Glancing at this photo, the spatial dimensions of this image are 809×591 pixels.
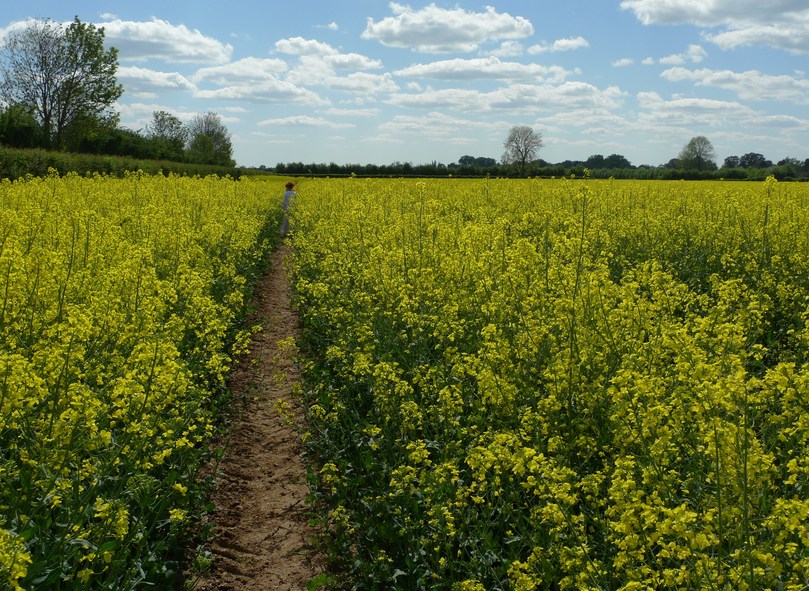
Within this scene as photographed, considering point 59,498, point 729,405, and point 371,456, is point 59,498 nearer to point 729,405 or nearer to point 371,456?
point 371,456

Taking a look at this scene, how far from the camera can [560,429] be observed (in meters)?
4.91

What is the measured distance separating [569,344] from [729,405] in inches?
87.5

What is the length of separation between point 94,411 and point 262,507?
8.84ft

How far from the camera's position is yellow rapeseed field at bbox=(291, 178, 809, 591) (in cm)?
325

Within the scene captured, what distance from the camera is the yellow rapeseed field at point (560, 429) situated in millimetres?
3252

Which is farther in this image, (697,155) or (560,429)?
(697,155)

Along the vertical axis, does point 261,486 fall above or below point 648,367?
below

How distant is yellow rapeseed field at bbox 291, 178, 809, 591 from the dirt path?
0.93 ft

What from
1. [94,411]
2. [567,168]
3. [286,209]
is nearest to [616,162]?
[567,168]

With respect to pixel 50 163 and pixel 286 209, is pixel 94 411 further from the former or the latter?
pixel 50 163

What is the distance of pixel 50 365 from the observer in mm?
4219

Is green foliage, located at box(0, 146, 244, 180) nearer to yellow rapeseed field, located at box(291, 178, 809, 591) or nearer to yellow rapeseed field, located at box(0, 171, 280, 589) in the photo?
yellow rapeseed field, located at box(0, 171, 280, 589)

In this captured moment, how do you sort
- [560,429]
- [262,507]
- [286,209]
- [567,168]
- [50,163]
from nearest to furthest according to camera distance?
[560,429]
[262,507]
[50,163]
[286,209]
[567,168]

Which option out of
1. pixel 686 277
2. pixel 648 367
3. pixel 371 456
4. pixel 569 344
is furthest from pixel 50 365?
pixel 686 277
